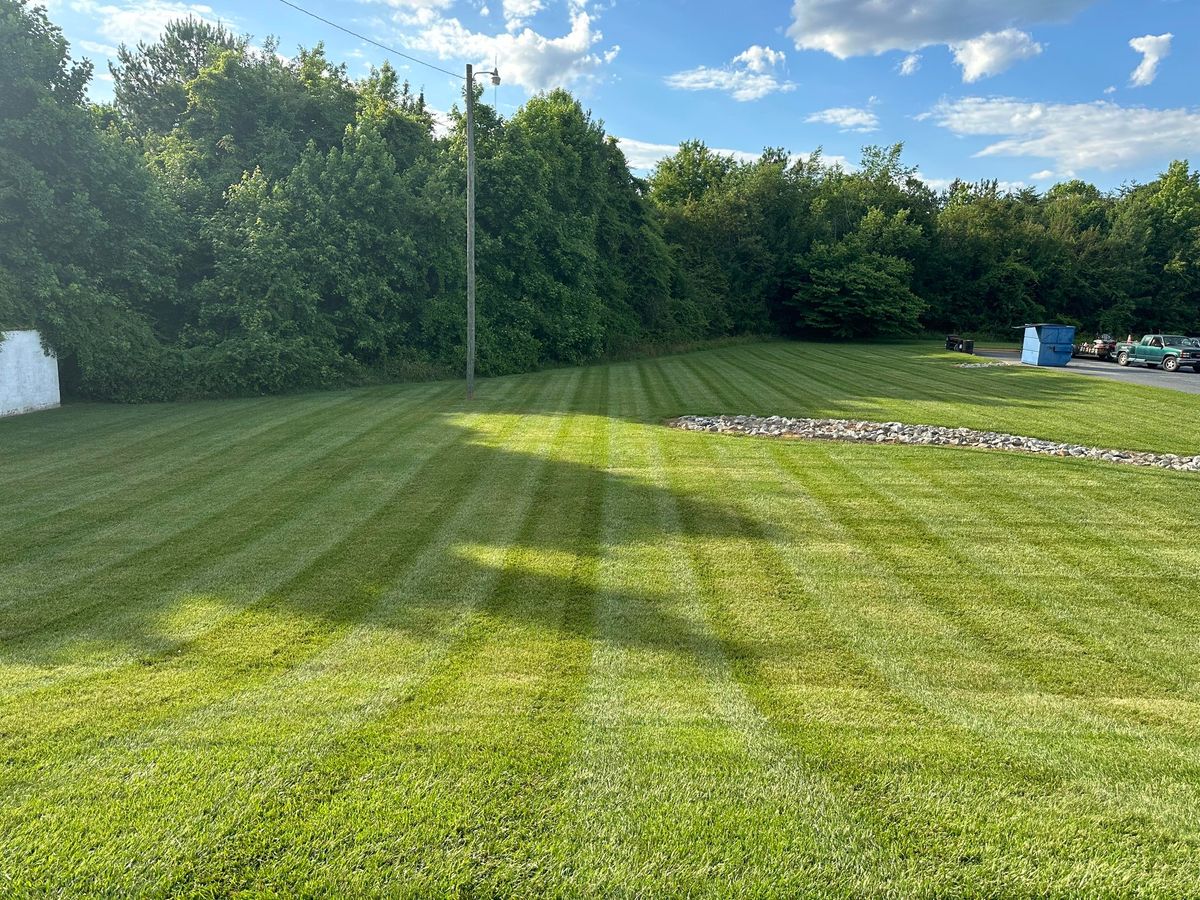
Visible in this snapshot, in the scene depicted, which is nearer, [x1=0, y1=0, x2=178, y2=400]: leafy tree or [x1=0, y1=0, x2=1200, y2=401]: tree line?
[x1=0, y1=0, x2=178, y2=400]: leafy tree

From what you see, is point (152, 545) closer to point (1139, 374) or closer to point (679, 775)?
point (679, 775)

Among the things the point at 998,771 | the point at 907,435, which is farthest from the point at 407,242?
the point at 998,771

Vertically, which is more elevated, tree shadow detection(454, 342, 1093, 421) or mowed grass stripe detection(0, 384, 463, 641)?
tree shadow detection(454, 342, 1093, 421)

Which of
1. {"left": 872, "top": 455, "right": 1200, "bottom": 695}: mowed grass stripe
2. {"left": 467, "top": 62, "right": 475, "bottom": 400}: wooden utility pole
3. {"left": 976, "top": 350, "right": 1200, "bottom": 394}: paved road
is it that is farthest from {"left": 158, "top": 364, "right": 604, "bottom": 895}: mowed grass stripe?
{"left": 976, "top": 350, "right": 1200, "bottom": 394}: paved road

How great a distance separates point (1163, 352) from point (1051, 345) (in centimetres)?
443

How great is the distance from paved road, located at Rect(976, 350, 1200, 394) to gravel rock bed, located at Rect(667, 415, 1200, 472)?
12.2 metres

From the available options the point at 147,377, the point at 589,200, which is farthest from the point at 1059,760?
the point at 589,200

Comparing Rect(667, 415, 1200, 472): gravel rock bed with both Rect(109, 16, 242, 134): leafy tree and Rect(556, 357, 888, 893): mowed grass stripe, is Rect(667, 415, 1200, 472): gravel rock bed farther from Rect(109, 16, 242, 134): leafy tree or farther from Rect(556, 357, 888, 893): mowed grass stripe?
Rect(109, 16, 242, 134): leafy tree

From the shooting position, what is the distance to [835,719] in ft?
13.4

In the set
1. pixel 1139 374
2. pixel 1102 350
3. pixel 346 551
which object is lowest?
pixel 346 551

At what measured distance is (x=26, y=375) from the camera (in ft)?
52.1

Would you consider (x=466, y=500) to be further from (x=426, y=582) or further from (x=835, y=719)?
(x=835, y=719)

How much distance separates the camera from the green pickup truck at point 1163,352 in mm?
27844

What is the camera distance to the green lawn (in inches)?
116
